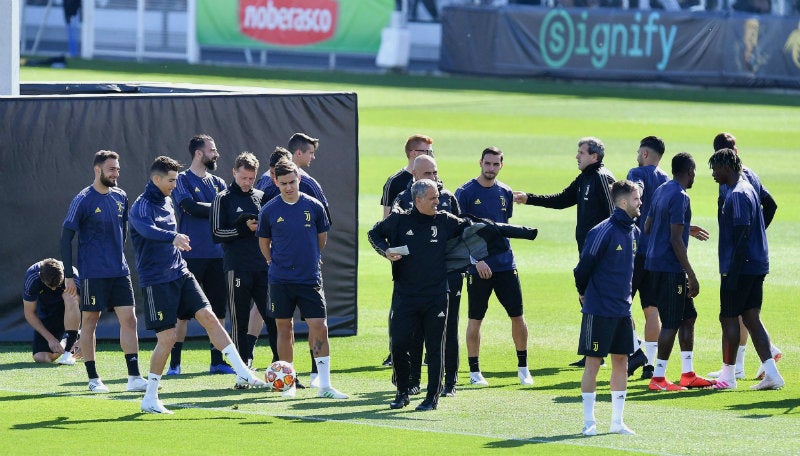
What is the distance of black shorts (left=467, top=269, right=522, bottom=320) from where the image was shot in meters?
13.1

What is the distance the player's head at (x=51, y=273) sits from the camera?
13.8 meters

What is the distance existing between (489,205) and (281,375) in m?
2.49

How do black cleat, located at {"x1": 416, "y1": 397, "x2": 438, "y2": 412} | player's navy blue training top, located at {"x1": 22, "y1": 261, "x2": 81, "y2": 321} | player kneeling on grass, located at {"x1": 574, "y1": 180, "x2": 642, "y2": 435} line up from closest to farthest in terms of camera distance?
player kneeling on grass, located at {"x1": 574, "y1": 180, "x2": 642, "y2": 435} < black cleat, located at {"x1": 416, "y1": 397, "x2": 438, "y2": 412} < player's navy blue training top, located at {"x1": 22, "y1": 261, "x2": 81, "y2": 321}

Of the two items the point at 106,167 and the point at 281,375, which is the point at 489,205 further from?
the point at 106,167

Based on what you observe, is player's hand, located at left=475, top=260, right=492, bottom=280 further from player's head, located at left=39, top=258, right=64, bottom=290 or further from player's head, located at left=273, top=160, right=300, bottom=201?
player's head, located at left=39, top=258, right=64, bottom=290

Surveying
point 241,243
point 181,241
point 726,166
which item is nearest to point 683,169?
point 726,166

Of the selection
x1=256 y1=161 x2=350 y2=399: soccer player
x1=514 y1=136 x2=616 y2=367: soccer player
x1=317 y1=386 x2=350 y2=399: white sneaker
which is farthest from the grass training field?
Answer: x1=514 y1=136 x2=616 y2=367: soccer player

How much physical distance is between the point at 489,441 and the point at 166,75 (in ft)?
108

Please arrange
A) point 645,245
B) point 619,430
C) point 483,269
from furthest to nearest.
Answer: point 645,245
point 483,269
point 619,430

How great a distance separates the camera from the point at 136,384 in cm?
1240

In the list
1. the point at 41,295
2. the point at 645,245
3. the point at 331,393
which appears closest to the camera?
the point at 331,393

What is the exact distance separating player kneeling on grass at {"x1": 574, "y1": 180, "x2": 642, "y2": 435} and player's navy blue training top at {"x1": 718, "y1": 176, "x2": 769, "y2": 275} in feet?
6.45

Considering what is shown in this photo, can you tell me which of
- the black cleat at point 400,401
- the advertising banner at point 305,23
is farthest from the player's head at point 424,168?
the advertising banner at point 305,23

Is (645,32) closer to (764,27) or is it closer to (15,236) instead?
(764,27)
